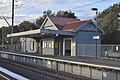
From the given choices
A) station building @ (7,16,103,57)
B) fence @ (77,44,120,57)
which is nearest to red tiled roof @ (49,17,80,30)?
station building @ (7,16,103,57)

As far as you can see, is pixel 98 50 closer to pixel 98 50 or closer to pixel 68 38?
pixel 98 50

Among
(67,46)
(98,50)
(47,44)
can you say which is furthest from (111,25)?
(98,50)

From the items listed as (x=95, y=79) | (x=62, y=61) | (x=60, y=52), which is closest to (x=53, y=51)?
(x=60, y=52)

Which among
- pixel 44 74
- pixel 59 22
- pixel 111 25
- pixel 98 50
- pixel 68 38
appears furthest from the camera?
pixel 111 25

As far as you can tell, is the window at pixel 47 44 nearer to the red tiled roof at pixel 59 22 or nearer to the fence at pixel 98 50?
the red tiled roof at pixel 59 22

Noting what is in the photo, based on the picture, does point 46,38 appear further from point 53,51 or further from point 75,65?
point 75,65

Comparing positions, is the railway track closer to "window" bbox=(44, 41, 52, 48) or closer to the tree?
A: "window" bbox=(44, 41, 52, 48)

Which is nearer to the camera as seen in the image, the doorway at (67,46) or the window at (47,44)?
the doorway at (67,46)

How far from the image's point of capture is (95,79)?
2153 cm

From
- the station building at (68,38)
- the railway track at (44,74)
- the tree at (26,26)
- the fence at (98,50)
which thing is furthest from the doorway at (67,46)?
the tree at (26,26)

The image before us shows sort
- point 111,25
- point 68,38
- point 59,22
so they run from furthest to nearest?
point 111,25 < point 59,22 < point 68,38

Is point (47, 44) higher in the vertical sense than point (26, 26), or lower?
lower

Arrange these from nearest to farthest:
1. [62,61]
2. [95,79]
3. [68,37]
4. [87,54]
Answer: [95,79] < [62,61] < [87,54] < [68,37]

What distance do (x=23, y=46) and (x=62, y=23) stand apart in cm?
1396
